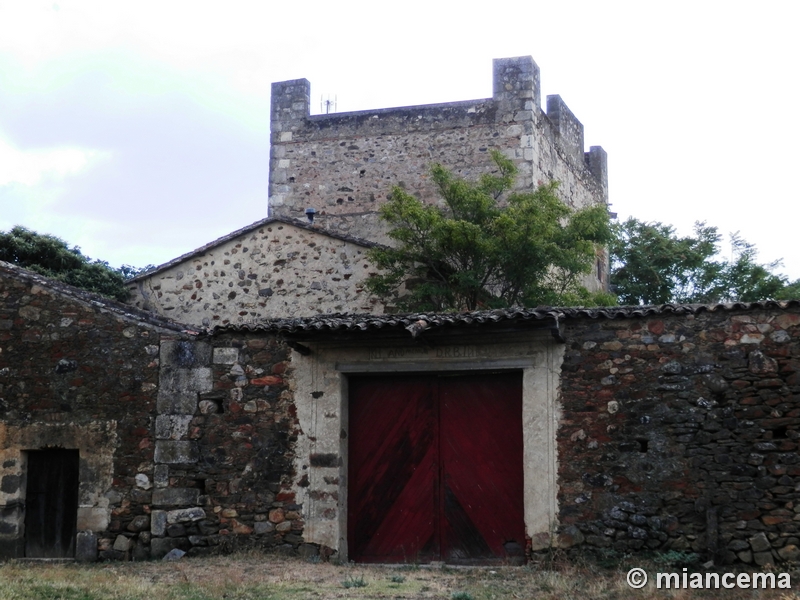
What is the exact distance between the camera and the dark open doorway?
35.8 ft

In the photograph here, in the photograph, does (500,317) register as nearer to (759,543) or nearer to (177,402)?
(759,543)

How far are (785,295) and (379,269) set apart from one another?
1367cm

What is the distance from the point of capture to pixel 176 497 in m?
10.6

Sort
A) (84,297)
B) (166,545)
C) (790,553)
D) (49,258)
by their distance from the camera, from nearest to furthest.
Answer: (790,553) < (166,545) < (84,297) < (49,258)

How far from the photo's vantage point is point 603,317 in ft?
31.4

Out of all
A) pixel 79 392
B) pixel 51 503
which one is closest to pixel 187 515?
pixel 51 503

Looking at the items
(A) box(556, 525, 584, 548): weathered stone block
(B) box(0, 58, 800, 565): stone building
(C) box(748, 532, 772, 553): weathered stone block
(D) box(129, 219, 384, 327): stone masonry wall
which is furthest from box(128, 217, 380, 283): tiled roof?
(C) box(748, 532, 772, 553): weathered stone block

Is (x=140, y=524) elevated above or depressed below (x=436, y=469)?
below

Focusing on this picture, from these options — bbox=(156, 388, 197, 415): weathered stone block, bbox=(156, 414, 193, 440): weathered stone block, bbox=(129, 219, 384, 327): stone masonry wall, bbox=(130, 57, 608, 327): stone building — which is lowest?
bbox=(156, 414, 193, 440): weathered stone block

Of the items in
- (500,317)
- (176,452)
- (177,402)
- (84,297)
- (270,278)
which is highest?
(270,278)

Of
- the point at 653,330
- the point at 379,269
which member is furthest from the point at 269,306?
the point at 653,330

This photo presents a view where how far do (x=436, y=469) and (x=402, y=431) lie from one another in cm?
56

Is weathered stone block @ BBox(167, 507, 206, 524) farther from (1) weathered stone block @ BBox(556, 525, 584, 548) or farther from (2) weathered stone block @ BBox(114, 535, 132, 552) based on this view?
(1) weathered stone block @ BBox(556, 525, 584, 548)

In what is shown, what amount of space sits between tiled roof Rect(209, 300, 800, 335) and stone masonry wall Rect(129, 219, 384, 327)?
425 centimetres
